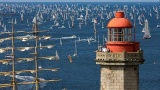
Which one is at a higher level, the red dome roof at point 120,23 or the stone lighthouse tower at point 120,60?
the red dome roof at point 120,23

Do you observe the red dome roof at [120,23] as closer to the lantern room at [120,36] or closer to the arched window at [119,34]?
the lantern room at [120,36]

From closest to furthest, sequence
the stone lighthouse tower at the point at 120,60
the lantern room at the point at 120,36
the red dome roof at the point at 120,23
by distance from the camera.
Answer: the stone lighthouse tower at the point at 120,60 < the lantern room at the point at 120,36 < the red dome roof at the point at 120,23

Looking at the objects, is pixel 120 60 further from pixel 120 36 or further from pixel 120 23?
pixel 120 23

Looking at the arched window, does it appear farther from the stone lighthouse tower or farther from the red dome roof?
the red dome roof

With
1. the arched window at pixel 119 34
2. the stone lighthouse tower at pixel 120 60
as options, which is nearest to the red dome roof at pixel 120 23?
the stone lighthouse tower at pixel 120 60

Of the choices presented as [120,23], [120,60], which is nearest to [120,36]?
[120,23]

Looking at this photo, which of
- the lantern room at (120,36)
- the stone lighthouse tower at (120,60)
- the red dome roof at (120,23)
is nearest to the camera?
the stone lighthouse tower at (120,60)

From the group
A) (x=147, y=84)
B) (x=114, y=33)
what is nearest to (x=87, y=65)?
(x=147, y=84)
